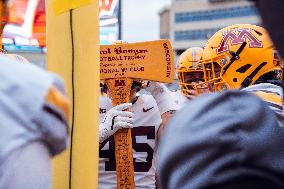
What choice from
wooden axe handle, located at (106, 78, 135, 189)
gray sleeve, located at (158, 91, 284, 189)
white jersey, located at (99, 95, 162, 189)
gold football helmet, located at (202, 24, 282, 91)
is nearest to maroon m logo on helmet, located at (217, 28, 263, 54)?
gold football helmet, located at (202, 24, 282, 91)

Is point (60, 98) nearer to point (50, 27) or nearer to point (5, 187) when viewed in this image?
point (5, 187)

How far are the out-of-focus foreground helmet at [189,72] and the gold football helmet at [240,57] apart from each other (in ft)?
2.72

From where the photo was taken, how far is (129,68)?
2646 mm

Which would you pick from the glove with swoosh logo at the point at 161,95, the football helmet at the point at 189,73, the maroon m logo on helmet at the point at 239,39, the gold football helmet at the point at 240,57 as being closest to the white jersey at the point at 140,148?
the glove with swoosh logo at the point at 161,95

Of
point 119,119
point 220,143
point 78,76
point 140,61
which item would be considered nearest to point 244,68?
point 140,61

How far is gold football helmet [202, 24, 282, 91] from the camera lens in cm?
237

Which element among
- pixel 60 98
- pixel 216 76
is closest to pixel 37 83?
pixel 60 98

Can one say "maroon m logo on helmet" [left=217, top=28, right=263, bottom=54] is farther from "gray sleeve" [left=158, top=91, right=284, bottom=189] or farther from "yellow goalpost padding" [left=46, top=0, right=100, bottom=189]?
"gray sleeve" [left=158, top=91, right=284, bottom=189]

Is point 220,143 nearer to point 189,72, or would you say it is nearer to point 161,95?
point 161,95

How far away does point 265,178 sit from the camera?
75 centimetres

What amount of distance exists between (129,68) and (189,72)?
1.29 m

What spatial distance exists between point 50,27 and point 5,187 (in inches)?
31.7

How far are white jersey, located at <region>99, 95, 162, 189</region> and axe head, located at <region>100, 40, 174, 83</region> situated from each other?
662mm

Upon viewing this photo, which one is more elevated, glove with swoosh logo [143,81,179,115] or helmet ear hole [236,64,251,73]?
helmet ear hole [236,64,251,73]
